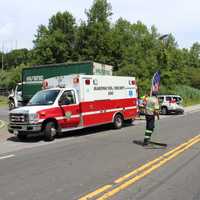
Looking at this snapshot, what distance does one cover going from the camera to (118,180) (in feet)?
25.2

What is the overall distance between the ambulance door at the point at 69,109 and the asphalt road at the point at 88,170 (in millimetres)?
1418

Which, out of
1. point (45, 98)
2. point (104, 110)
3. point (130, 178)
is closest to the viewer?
point (130, 178)

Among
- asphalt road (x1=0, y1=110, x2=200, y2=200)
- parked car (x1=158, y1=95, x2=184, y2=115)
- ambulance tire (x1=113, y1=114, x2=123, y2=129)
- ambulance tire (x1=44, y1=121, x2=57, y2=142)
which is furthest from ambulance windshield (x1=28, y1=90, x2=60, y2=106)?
parked car (x1=158, y1=95, x2=184, y2=115)

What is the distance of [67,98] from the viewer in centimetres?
1561

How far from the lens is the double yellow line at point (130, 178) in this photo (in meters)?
6.59

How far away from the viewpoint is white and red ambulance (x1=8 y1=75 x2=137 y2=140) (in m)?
14.3

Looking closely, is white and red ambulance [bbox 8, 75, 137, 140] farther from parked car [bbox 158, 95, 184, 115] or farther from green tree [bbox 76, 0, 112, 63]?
green tree [bbox 76, 0, 112, 63]

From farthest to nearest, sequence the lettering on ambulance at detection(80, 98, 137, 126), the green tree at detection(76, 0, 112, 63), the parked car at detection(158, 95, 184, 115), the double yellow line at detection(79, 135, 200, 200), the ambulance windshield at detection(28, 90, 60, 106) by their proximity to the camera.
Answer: the green tree at detection(76, 0, 112, 63) < the parked car at detection(158, 95, 184, 115) < the lettering on ambulance at detection(80, 98, 137, 126) < the ambulance windshield at detection(28, 90, 60, 106) < the double yellow line at detection(79, 135, 200, 200)

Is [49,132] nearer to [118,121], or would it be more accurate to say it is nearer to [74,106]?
[74,106]

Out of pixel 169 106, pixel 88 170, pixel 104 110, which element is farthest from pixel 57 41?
pixel 88 170

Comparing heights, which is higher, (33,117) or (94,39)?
(94,39)

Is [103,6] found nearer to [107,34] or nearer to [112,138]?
[107,34]

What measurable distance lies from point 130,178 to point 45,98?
822 cm

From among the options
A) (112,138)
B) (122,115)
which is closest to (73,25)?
(122,115)
